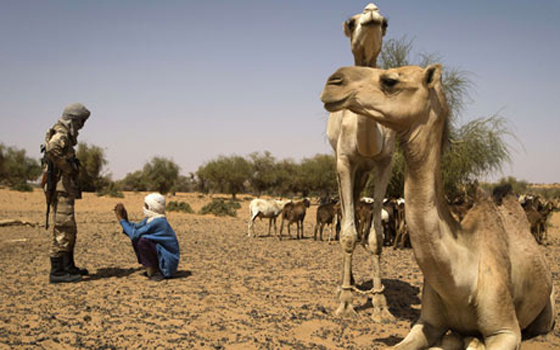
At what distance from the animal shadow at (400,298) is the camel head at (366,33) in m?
3.20

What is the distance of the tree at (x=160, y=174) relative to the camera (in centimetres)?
5541

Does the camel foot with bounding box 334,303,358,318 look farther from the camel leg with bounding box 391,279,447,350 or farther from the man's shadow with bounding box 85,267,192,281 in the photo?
the man's shadow with bounding box 85,267,192,281

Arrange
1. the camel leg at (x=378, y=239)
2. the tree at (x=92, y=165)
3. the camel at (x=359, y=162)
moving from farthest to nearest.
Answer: the tree at (x=92, y=165), the camel leg at (x=378, y=239), the camel at (x=359, y=162)

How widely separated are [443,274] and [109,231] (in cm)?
1455

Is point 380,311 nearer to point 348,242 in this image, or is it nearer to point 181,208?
point 348,242

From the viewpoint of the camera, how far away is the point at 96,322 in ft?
16.6

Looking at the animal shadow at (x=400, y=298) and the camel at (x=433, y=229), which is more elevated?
the camel at (x=433, y=229)

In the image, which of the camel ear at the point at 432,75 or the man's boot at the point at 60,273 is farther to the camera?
the man's boot at the point at 60,273

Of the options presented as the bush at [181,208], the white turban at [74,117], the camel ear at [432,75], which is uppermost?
the white turban at [74,117]

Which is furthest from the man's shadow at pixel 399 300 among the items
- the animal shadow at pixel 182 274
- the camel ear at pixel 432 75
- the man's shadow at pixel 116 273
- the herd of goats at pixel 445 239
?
the man's shadow at pixel 116 273

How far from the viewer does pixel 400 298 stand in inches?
249

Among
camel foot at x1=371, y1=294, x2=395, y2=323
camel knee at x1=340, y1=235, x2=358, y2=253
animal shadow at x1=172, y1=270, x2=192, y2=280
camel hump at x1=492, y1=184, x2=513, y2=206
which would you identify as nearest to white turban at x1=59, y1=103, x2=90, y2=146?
animal shadow at x1=172, y1=270, x2=192, y2=280

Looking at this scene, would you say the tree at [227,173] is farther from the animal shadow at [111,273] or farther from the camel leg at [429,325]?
the camel leg at [429,325]

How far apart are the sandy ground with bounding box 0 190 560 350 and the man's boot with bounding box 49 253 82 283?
0.19 meters
